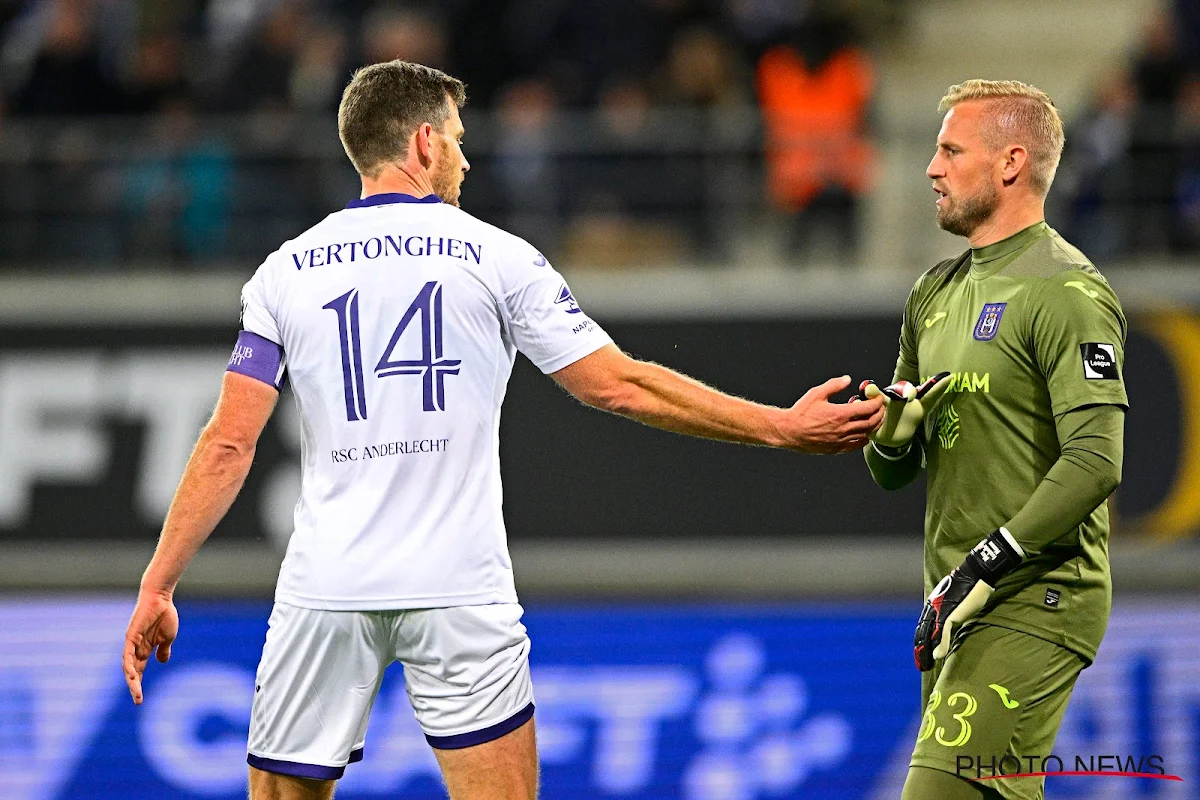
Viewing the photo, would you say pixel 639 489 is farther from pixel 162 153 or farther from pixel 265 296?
pixel 265 296

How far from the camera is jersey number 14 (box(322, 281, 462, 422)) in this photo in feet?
14.2

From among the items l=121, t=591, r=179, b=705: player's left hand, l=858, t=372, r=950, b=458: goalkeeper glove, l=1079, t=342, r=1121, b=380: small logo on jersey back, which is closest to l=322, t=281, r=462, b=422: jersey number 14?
l=121, t=591, r=179, b=705: player's left hand

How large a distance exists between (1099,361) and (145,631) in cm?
258

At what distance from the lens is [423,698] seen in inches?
173

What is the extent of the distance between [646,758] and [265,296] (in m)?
4.85

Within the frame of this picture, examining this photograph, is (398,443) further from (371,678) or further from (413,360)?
(371,678)

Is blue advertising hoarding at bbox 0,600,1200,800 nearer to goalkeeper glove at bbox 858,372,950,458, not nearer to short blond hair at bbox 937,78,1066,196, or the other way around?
goalkeeper glove at bbox 858,372,950,458

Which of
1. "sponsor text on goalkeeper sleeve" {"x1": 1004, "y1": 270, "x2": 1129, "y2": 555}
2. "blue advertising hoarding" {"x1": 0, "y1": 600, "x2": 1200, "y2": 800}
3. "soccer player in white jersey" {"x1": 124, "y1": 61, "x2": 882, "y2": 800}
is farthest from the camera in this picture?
"blue advertising hoarding" {"x1": 0, "y1": 600, "x2": 1200, "y2": 800}

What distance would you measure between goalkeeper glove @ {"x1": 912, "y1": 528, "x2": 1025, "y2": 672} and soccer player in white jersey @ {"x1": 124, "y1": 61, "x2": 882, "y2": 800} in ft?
1.82

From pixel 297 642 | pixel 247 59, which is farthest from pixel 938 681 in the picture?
pixel 247 59

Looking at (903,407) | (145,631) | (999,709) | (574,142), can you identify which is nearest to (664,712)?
(574,142)

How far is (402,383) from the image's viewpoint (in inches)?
170

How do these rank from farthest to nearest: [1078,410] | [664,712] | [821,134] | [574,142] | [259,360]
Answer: [574,142], [821,134], [664,712], [259,360], [1078,410]

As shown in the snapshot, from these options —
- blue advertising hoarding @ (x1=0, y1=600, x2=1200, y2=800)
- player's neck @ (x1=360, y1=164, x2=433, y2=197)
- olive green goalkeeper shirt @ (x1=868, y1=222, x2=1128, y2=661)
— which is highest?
player's neck @ (x1=360, y1=164, x2=433, y2=197)
